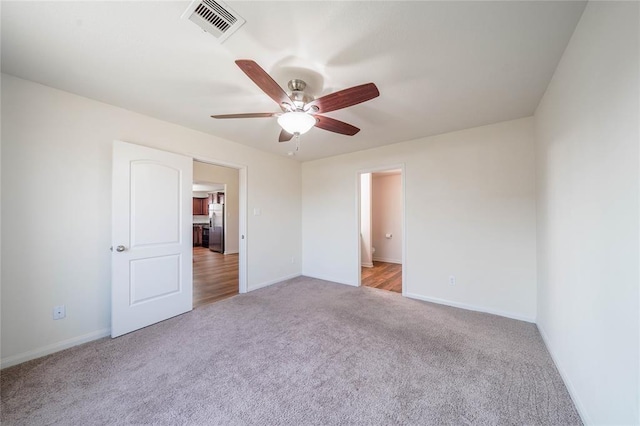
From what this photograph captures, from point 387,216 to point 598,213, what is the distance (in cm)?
500

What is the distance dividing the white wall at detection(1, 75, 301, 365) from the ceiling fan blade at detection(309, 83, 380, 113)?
220 centimetres

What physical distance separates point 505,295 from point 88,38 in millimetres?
4517

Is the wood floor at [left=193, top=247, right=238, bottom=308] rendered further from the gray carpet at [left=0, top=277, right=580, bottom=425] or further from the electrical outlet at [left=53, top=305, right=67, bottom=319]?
the electrical outlet at [left=53, top=305, right=67, bottom=319]

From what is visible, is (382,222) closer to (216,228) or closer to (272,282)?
(272,282)

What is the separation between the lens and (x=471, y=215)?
9.89 feet

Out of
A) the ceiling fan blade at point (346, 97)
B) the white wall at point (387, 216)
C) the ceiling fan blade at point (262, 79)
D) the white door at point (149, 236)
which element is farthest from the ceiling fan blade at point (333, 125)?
the white wall at point (387, 216)

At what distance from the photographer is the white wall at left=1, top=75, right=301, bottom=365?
1899mm

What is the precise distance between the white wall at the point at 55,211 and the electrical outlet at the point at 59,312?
0.12 feet

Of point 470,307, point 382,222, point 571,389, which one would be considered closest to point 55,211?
point 571,389

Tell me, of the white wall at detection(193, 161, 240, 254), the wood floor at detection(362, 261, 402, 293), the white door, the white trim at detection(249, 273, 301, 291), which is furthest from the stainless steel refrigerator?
the wood floor at detection(362, 261, 402, 293)

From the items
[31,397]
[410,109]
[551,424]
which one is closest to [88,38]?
[31,397]

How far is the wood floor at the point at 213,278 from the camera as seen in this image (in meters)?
3.52

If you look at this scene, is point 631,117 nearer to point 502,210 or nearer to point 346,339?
point 502,210

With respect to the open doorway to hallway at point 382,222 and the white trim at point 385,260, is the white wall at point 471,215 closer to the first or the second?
the open doorway to hallway at point 382,222
